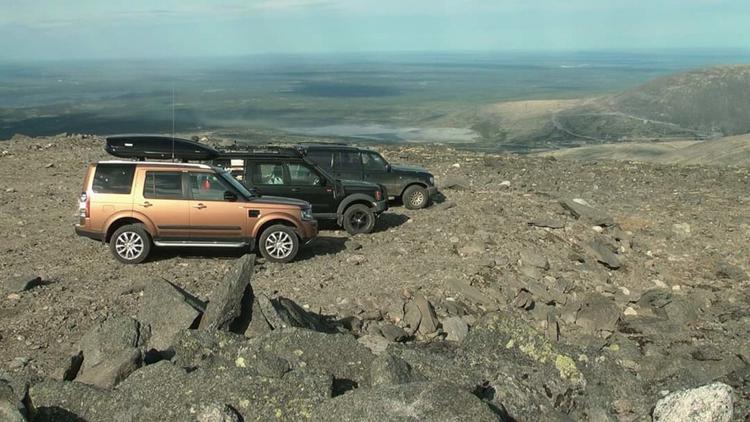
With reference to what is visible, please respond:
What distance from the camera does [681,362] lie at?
891cm

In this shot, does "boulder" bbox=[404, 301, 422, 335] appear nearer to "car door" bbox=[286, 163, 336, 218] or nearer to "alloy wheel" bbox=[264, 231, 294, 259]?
"alloy wheel" bbox=[264, 231, 294, 259]

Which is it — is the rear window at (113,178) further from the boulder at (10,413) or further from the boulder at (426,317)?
the boulder at (10,413)

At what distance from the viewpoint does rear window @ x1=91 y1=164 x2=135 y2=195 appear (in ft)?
39.9

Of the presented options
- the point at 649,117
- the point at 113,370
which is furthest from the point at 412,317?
the point at 649,117

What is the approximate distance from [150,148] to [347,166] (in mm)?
6104

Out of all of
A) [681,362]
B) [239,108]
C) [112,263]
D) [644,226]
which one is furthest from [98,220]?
[239,108]

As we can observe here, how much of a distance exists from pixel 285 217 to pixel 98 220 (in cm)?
330

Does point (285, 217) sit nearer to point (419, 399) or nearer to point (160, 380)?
point (160, 380)

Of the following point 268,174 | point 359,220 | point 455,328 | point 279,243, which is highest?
point 268,174

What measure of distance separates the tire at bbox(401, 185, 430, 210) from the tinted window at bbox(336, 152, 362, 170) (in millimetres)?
1470

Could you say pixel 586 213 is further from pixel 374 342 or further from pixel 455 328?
pixel 374 342

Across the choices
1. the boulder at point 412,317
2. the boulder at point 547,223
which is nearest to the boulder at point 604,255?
the boulder at point 547,223

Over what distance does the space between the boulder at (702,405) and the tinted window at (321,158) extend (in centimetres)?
1258

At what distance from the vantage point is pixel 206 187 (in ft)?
41.1
